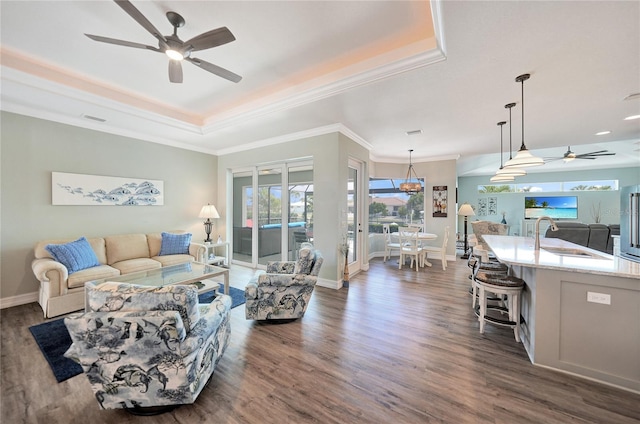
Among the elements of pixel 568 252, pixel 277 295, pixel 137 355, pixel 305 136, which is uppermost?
pixel 305 136

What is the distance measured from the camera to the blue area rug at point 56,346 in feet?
6.79

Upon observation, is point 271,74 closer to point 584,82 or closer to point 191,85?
point 191,85

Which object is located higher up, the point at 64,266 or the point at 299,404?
the point at 64,266

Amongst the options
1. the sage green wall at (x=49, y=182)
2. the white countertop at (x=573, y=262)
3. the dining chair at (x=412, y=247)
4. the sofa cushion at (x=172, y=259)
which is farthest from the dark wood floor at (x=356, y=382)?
the dining chair at (x=412, y=247)

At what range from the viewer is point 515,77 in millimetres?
2660

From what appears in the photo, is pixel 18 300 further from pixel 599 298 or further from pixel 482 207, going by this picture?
pixel 482 207

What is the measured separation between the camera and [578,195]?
347 inches

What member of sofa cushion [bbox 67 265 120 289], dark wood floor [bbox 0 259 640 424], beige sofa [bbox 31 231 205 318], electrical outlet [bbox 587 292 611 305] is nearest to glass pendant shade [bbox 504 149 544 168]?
electrical outlet [bbox 587 292 611 305]

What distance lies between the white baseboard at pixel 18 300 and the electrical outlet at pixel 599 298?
6.79 m

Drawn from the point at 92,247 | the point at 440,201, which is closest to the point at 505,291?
the point at 440,201

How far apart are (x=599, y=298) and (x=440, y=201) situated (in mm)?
5047

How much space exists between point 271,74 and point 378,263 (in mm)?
4959

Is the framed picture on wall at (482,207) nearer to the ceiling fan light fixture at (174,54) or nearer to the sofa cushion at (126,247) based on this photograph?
the ceiling fan light fixture at (174,54)

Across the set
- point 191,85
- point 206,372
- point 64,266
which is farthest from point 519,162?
point 64,266
